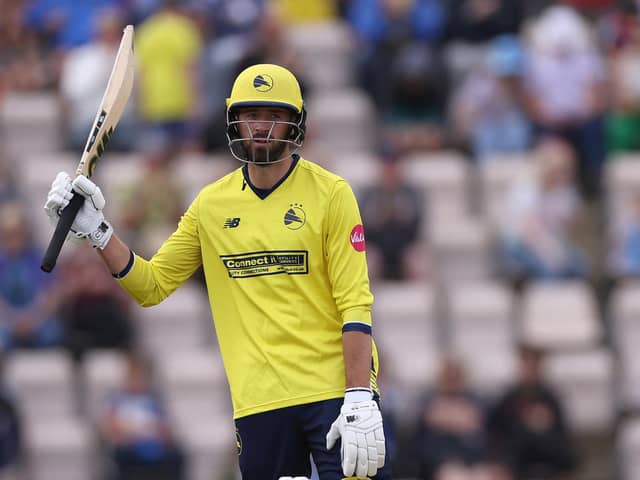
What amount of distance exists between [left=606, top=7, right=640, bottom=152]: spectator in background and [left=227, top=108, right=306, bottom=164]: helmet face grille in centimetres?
761

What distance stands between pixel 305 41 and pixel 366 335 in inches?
320

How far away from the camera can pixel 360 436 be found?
18.0ft

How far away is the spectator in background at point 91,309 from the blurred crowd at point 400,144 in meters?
0.01

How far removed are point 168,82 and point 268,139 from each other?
7459 mm

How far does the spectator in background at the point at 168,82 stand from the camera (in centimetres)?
1304

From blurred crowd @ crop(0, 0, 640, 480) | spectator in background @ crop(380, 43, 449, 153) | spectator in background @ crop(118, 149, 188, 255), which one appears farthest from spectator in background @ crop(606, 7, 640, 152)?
spectator in background @ crop(118, 149, 188, 255)

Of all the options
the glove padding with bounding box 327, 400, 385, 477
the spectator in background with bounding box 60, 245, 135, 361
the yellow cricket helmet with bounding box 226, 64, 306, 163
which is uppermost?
the yellow cricket helmet with bounding box 226, 64, 306, 163

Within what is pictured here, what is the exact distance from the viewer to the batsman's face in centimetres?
574

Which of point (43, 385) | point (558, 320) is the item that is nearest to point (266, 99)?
point (43, 385)

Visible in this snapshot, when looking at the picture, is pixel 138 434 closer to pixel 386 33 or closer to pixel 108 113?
pixel 386 33

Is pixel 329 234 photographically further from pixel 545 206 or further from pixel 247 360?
pixel 545 206

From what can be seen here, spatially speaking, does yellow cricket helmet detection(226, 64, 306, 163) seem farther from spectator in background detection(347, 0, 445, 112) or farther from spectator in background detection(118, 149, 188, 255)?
spectator in background detection(347, 0, 445, 112)

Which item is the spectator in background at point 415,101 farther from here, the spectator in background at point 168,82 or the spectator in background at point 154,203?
the spectator in background at point 154,203

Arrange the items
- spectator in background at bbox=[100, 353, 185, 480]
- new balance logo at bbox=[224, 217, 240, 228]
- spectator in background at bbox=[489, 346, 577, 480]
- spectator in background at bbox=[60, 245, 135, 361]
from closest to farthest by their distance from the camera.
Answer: new balance logo at bbox=[224, 217, 240, 228]
spectator in background at bbox=[100, 353, 185, 480]
spectator in background at bbox=[489, 346, 577, 480]
spectator in background at bbox=[60, 245, 135, 361]
